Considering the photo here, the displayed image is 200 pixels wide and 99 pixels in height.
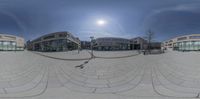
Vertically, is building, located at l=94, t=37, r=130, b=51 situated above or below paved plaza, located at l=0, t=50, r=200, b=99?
above

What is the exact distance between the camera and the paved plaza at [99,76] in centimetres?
198

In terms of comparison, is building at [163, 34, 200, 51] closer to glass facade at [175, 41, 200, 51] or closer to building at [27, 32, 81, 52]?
glass facade at [175, 41, 200, 51]

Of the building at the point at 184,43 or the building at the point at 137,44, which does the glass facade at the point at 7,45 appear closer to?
the building at the point at 137,44

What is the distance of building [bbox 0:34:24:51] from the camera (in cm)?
178

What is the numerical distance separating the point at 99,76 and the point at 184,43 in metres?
1.06

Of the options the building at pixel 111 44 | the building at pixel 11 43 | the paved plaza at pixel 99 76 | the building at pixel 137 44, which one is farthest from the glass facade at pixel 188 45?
the building at pixel 11 43

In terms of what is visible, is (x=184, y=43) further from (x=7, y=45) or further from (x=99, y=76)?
(x=7, y=45)

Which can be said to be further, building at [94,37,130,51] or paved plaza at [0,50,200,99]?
paved plaza at [0,50,200,99]

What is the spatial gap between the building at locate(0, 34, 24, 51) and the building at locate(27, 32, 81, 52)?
9 cm

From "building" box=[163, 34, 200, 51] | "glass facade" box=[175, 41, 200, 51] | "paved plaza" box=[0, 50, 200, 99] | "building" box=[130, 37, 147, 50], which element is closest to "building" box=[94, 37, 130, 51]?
"building" box=[130, 37, 147, 50]

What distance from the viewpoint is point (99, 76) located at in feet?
7.02

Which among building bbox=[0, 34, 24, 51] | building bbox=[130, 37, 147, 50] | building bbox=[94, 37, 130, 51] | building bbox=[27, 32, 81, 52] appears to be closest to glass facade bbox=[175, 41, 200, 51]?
building bbox=[130, 37, 147, 50]

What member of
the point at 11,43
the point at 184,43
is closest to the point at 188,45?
the point at 184,43

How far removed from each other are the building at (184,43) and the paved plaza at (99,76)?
5.0 inches
